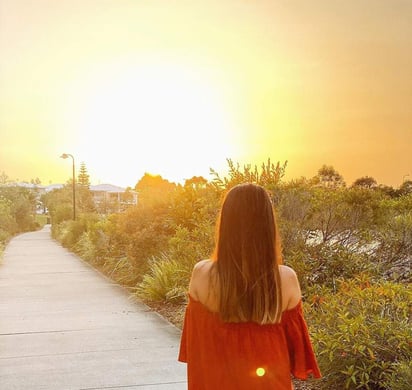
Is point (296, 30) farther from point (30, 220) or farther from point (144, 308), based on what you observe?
point (30, 220)

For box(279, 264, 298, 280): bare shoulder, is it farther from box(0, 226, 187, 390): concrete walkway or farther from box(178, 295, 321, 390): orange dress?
box(0, 226, 187, 390): concrete walkway

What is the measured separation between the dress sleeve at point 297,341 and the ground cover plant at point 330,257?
174cm

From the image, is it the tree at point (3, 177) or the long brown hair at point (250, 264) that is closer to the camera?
the long brown hair at point (250, 264)

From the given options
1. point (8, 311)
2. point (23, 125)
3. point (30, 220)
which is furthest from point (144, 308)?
point (30, 220)

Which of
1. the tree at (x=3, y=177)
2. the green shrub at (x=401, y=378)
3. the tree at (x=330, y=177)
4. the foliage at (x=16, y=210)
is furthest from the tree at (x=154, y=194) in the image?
the tree at (x=3, y=177)

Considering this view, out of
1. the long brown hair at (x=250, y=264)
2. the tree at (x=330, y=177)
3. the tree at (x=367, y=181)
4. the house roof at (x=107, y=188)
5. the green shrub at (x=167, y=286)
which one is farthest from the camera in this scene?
the house roof at (x=107, y=188)

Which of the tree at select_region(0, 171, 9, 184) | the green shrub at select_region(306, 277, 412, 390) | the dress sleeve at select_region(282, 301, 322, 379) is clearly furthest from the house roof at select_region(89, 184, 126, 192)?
the dress sleeve at select_region(282, 301, 322, 379)

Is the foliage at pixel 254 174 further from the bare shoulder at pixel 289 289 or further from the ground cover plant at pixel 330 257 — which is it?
the bare shoulder at pixel 289 289

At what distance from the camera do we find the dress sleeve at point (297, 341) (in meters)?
2.89

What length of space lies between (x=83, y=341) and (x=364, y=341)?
12.8ft

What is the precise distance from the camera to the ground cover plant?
4938mm

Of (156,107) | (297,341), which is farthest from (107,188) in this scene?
(297,341)

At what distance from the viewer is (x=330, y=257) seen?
794 centimetres

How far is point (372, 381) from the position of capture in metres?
4.81
